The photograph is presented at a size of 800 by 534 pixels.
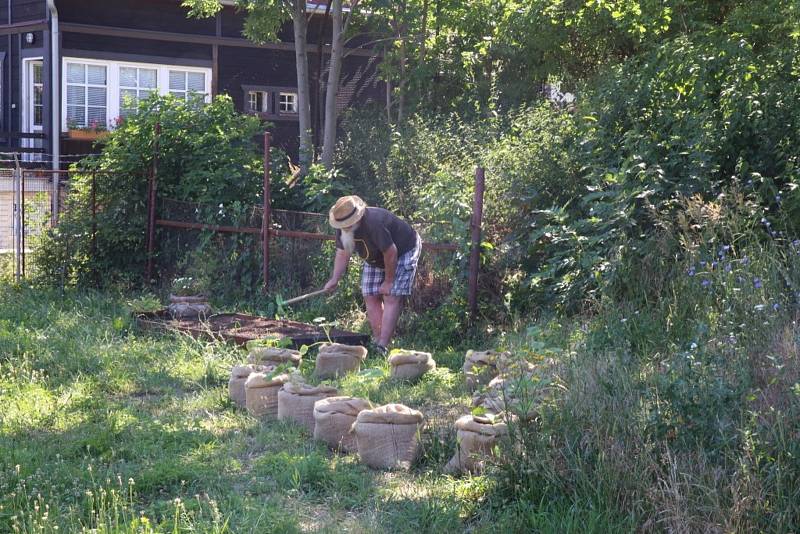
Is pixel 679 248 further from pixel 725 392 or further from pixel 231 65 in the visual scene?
pixel 231 65

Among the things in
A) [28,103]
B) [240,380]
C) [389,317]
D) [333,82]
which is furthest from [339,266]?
[28,103]

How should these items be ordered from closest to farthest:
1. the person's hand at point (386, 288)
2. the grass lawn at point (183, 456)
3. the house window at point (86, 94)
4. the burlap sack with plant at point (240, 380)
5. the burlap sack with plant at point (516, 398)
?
the grass lawn at point (183, 456)
the burlap sack with plant at point (516, 398)
the burlap sack with plant at point (240, 380)
the person's hand at point (386, 288)
the house window at point (86, 94)

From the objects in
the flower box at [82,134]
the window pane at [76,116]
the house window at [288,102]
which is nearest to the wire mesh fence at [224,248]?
the flower box at [82,134]

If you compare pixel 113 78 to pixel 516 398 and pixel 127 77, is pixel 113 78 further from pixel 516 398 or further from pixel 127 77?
pixel 516 398

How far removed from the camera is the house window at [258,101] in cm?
2197

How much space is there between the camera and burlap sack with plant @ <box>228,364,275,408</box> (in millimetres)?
6848

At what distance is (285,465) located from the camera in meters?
5.36

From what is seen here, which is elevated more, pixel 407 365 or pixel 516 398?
pixel 516 398

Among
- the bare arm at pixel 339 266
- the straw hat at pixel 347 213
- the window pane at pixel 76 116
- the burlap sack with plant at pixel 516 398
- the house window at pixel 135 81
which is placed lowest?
the burlap sack with plant at pixel 516 398

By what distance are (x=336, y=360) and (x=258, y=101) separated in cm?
1541

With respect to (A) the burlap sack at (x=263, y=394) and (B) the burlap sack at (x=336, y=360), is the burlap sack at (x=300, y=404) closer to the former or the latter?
(A) the burlap sack at (x=263, y=394)

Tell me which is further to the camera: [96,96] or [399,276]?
[96,96]

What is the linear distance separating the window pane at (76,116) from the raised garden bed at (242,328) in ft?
38.8

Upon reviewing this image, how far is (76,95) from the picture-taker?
20422 millimetres
